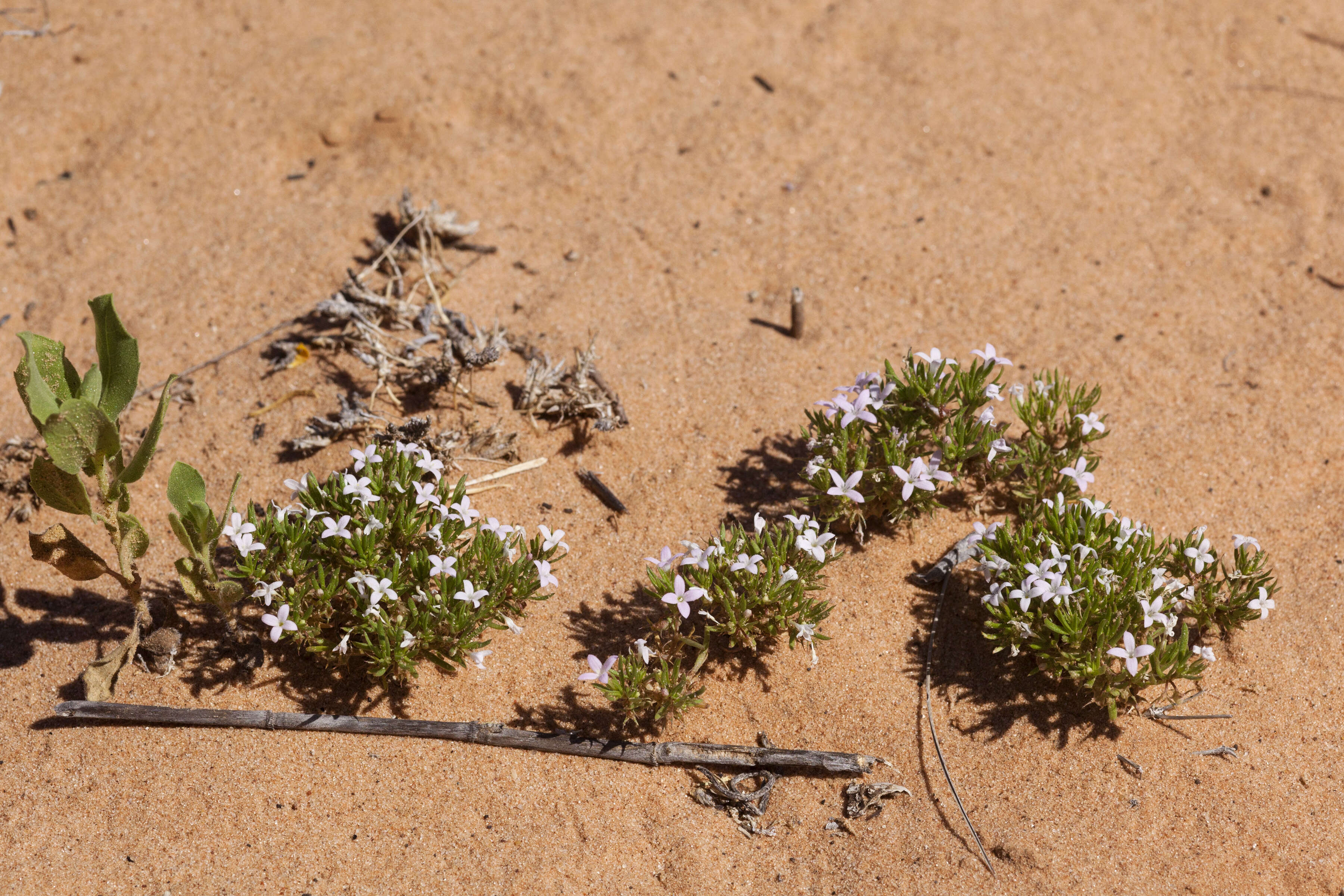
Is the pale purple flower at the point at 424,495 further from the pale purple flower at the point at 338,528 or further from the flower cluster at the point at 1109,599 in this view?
the flower cluster at the point at 1109,599

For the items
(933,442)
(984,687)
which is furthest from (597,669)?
(933,442)

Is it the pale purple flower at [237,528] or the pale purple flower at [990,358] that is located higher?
the pale purple flower at [990,358]

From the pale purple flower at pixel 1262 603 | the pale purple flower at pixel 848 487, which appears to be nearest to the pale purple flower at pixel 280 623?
the pale purple flower at pixel 848 487

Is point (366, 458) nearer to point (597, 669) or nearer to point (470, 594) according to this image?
point (470, 594)

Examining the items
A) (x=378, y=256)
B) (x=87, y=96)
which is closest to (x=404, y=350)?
(x=378, y=256)

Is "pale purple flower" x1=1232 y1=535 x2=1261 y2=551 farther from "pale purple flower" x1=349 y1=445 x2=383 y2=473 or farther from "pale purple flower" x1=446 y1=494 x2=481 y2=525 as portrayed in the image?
"pale purple flower" x1=349 y1=445 x2=383 y2=473

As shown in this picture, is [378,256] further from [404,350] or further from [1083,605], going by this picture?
[1083,605]
